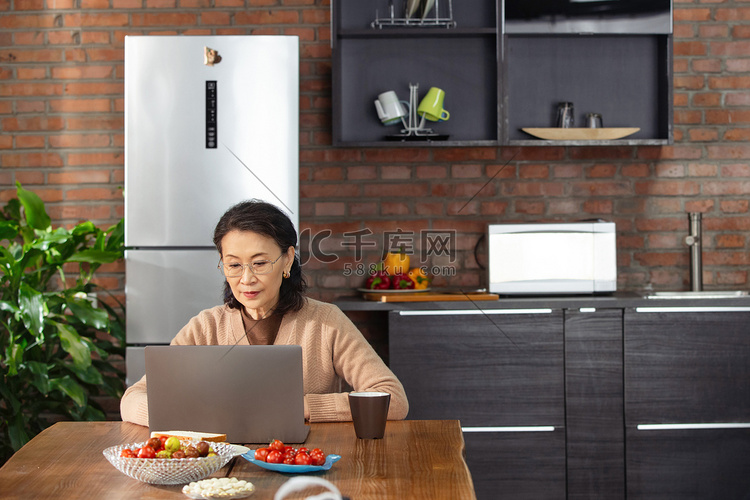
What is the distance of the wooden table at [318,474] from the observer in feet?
3.89

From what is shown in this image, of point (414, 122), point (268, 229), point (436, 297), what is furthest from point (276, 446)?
point (414, 122)

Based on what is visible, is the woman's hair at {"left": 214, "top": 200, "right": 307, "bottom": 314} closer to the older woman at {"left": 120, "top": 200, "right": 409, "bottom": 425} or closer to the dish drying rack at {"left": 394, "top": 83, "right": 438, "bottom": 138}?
the older woman at {"left": 120, "top": 200, "right": 409, "bottom": 425}

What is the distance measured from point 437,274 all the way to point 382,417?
1.88 m

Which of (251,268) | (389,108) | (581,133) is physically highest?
(389,108)

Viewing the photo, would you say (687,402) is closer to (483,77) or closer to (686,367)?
(686,367)

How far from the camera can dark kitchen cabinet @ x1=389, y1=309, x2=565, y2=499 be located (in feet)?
9.25

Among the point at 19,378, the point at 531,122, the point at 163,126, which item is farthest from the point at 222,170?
the point at 531,122

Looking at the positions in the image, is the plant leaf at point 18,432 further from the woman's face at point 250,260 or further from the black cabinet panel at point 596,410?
the black cabinet panel at point 596,410

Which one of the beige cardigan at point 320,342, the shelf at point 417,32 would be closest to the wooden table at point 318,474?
the beige cardigan at point 320,342

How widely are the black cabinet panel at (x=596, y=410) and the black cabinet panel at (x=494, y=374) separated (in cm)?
5

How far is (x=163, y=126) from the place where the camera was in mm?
2828

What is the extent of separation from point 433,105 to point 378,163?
0.38m

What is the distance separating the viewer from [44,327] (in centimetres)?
291

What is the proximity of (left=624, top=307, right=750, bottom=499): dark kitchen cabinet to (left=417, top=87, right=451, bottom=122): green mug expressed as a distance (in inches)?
43.5
